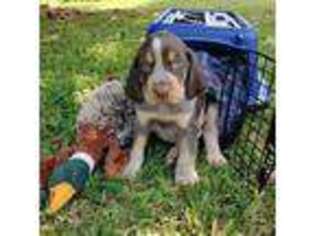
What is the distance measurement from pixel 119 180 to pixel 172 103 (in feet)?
0.54

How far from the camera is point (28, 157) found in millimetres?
2924

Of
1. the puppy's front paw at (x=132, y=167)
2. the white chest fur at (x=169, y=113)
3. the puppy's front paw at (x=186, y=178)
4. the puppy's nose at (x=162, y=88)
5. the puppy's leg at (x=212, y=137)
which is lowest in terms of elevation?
the puppy's front paw at (x=186, y=178)

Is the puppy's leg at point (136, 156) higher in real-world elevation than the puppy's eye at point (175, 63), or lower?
lower

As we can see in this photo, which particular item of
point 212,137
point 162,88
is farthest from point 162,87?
point 212,137

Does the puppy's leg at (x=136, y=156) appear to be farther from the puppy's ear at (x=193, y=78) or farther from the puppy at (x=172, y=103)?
the puppy's ear at (x=193, y=78)

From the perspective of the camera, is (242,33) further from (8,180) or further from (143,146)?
(8,180)

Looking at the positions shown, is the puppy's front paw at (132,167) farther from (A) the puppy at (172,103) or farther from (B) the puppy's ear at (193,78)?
(B) the puppy's ear at (193,78)

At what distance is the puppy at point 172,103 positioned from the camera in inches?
113

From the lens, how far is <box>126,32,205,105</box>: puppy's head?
287cm

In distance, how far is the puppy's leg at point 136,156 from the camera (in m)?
2.96

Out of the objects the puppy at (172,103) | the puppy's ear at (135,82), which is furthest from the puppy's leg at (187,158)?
the puppy's ear at (135,82)

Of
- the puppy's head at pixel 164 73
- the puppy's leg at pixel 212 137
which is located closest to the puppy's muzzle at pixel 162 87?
the puppy's head at pixel 164 73

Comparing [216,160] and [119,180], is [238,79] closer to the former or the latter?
[216,160]
